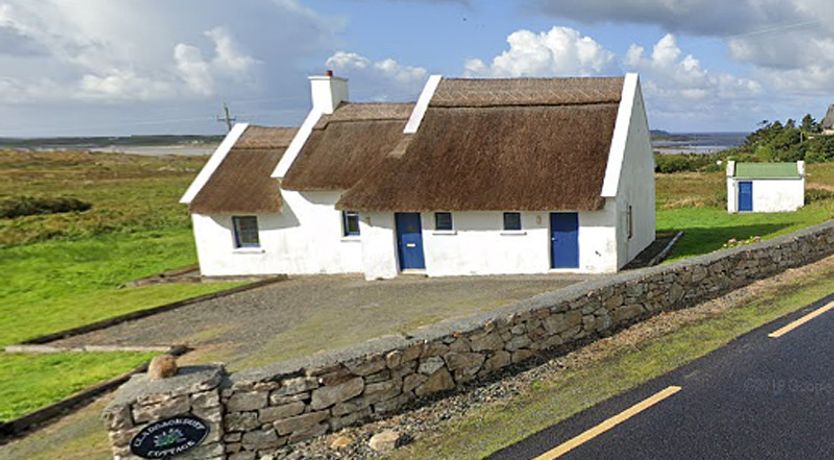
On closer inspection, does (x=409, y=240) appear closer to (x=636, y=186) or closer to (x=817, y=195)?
(x=636, y=186)

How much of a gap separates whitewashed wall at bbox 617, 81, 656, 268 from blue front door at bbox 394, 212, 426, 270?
668 centimetres

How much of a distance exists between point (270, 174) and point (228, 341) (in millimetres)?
9689

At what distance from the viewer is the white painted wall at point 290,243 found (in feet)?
70.0

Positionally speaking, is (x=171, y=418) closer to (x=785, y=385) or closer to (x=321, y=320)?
(x=785, y=385)

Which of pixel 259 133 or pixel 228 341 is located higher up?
pixel 259 133

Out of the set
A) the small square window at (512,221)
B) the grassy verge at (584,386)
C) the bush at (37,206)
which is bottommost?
the grassy verge at (584,386)

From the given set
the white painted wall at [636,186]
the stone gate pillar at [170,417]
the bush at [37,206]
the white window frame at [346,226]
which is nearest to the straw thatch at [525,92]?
the white painted wall at [636,186]

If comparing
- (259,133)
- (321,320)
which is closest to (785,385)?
(321,320)

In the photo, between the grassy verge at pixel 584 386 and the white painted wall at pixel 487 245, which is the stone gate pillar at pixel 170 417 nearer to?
the grassy verge at pixel 584 386

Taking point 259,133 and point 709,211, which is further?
point 709,211

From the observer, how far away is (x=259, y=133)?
2439cm

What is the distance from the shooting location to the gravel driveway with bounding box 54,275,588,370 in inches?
518

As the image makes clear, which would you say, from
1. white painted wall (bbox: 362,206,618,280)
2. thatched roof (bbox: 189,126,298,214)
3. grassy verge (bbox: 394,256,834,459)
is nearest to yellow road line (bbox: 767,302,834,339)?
grassy verge (bbox: 394,256,834,459)

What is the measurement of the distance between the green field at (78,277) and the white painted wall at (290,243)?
133 cm
